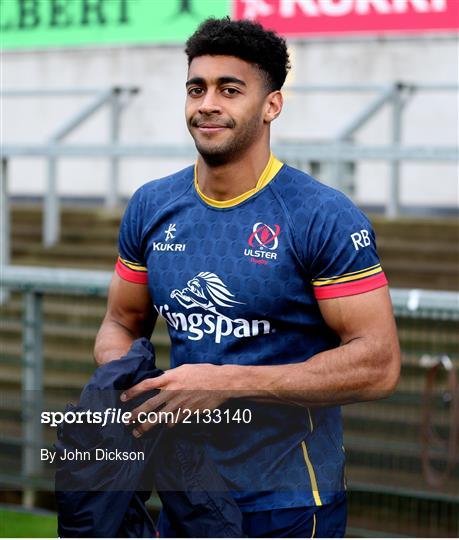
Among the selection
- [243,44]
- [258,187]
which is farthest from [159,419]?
[243,44]

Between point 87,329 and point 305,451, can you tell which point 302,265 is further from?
point 87,329

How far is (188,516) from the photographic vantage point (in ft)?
10.9

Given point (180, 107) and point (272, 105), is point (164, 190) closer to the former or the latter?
point (272, 105)

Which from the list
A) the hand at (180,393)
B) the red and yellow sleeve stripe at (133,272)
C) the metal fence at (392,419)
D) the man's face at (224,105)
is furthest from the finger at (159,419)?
the metal fence at (392,419)

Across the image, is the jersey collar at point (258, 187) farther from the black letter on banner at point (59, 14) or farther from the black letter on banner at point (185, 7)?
the black letter on banner at point (59, 14)

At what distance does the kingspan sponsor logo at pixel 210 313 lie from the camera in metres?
3.35

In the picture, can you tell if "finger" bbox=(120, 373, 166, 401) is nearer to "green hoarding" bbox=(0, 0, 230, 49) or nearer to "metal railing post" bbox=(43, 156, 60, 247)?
"metal railing post" bbox=(43, 156, 60, 247)

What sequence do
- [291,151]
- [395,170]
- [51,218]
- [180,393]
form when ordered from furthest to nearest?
[51,218] → [395,170] → [291,151] → [180,393]

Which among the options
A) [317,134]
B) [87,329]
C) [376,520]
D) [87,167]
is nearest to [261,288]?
[376,520]

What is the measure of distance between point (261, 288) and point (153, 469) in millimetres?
589

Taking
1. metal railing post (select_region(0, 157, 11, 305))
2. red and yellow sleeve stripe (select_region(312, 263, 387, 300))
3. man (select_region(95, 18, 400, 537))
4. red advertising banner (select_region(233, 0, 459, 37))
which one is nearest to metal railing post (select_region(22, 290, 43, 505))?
metal railing post (select_region(0, 157, 11, 305))

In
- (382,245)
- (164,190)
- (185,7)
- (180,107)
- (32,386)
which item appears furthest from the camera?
(180,107)

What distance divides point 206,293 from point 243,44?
71 centimetres

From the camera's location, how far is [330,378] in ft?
10.6
